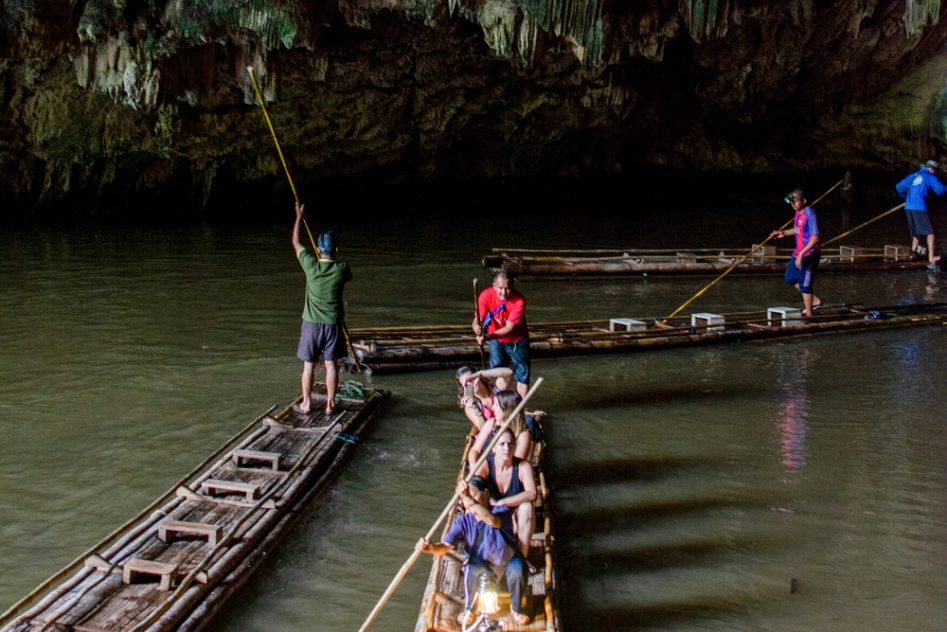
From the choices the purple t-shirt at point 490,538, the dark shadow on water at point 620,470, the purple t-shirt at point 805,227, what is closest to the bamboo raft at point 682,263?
the purple t-shirt at point 805,227

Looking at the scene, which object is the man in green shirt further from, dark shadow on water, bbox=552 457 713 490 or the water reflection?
the water reflection

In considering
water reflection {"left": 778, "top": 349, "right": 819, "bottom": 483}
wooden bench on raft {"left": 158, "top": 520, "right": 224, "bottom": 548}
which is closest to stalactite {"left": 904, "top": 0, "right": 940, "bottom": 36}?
water reflection {"left": 778, "top": 349, "right": 819, "bottom": 483}

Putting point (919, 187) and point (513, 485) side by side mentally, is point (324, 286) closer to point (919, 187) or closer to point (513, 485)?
point (513, 485)

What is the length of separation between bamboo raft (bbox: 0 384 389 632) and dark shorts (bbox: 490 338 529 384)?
1.54 m

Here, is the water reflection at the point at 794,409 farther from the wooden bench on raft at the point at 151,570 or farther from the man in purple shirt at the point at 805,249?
the wooden bench on raft at the point at 151,570

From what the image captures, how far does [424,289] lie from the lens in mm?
15234

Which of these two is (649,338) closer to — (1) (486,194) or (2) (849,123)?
(1) (486,194)

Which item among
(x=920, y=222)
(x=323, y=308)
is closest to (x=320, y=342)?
(x=323, y=308)

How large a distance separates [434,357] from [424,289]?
5.12 meters

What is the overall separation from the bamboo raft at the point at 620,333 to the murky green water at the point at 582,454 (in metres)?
0.23

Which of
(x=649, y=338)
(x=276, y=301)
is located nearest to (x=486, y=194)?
(x=276, y=301)

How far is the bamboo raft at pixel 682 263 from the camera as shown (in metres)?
16.7

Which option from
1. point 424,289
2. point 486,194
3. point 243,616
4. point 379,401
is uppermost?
point 486,194

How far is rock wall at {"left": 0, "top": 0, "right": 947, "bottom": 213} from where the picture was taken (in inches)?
674
